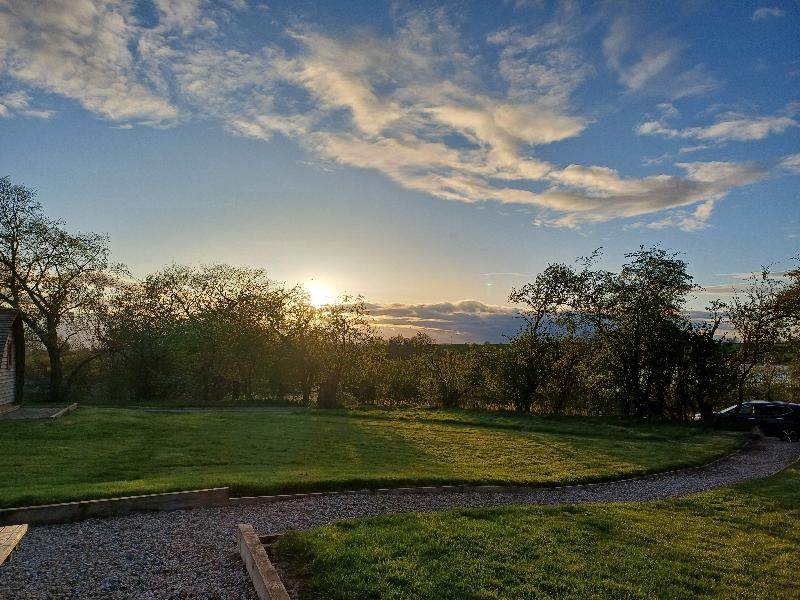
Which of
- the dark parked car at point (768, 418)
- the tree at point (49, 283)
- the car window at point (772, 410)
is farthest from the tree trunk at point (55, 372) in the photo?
the car window at point (772, 410)

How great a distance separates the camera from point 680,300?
35000 mm

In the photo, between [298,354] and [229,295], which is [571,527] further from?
[229,295]

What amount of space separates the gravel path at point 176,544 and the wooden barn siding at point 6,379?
25741mm

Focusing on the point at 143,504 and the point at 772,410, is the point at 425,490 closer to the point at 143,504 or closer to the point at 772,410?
the point at 143,504

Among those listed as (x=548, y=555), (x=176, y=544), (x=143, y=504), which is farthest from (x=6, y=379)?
(x=548, y=555)

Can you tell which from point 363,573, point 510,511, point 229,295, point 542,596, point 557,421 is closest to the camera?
point 542,596

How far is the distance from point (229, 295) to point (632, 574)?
161ft

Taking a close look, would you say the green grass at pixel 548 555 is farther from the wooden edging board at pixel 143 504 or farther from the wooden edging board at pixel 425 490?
the wooden edging board at pixel 143 504

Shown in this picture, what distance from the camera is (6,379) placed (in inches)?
1217

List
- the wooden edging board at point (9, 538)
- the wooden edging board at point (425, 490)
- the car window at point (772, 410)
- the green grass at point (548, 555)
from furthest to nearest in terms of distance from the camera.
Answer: the car window at point (772, 410), the wooden edging board at point (425, 490), the wooden edging board at point (9, 538), the green grass at point (548, 555)

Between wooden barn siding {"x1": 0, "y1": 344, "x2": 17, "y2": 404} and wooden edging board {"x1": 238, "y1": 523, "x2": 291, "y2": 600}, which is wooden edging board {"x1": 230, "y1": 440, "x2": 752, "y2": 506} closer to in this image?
wooden edging board {"x1": 238, "y1": 523, "x2": 291, "y2": 600}

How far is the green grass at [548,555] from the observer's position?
7.07 m

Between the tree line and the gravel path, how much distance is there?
22277 mm

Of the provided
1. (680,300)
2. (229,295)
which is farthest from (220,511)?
(229,295)
